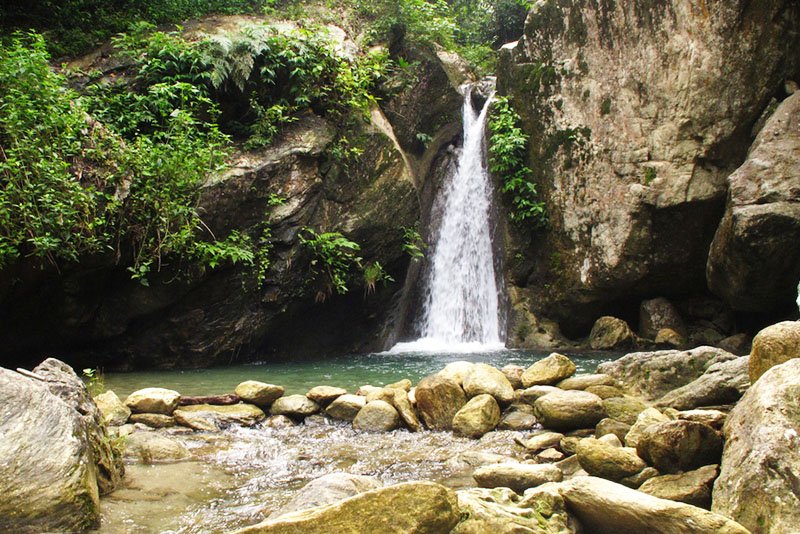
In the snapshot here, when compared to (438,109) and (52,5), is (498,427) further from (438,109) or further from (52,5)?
(52,5)

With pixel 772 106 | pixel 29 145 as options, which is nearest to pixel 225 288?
pixel 29 145

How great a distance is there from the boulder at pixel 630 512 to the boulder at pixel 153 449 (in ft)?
10.9

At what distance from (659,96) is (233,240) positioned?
9023mm

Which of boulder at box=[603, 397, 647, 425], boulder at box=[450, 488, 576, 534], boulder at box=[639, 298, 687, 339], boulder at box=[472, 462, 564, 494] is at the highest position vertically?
boulder at box=[639, 298, 687, 339]

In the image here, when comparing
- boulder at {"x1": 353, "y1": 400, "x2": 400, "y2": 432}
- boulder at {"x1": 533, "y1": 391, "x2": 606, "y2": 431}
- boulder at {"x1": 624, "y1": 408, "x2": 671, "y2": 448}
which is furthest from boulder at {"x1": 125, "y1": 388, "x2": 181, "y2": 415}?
boulder at {"x1": 624, "y1": 408, "x2": 671, "y2": 448}

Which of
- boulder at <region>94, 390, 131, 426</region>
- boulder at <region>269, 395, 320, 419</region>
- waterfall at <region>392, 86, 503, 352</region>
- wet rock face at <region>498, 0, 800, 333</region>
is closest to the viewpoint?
boulder at <region>94, 390, 131, 426</region>

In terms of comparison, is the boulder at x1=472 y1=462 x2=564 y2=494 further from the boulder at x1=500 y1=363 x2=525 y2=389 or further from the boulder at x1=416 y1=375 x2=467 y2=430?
the boulder at x1=500 y1=363 x2=525 y2=389

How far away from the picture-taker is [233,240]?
10.8m

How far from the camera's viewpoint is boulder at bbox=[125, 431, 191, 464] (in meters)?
4.84

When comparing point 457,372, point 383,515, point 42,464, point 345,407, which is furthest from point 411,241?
point 383,515

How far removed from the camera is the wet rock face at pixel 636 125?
1123 cm

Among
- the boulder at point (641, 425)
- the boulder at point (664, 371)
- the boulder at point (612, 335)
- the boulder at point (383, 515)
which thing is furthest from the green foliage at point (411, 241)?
the boulder at point (383, 515)

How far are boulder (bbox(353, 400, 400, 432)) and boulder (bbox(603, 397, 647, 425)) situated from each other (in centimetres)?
213

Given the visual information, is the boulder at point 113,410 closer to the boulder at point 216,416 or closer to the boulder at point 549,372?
the boulder at point 216,416
